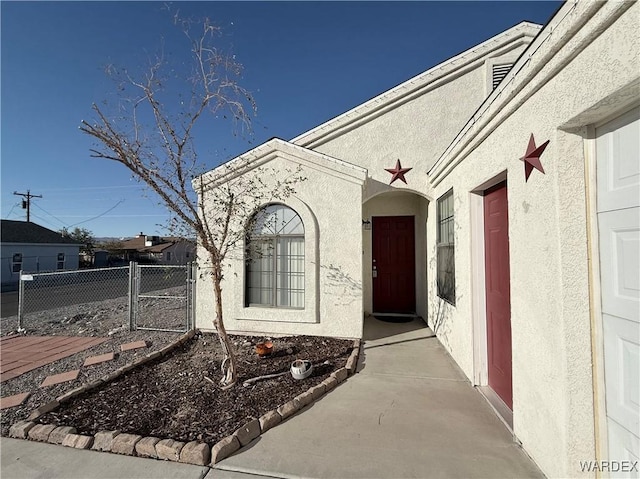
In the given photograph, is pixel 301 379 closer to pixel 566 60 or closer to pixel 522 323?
pixel 522 323

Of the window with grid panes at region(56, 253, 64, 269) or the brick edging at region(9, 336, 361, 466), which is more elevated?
the window with grid panes at region(56, 253, 64, 269)

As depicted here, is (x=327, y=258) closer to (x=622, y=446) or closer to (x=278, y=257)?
(x=278, y=257)

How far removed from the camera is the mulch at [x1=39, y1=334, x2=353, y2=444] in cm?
306

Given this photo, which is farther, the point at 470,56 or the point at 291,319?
the point at 470,56

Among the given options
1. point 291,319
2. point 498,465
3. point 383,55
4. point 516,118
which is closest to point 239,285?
point 291,319

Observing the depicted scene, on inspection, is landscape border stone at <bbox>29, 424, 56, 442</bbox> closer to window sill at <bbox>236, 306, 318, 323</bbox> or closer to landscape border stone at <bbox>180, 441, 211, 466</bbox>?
landscape border stone at <bbox>180, 441, 211, 466</bbox>

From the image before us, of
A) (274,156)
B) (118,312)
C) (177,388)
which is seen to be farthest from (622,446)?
(118,312)

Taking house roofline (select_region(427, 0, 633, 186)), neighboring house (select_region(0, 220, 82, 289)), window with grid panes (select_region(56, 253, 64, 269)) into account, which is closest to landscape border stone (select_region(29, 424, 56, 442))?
house roofline (select_region(427, 0, 633, 186))

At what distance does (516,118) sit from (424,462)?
10.8ft

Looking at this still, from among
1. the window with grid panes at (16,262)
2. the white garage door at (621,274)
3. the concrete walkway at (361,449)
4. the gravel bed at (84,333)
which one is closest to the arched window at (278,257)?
the gravel bed at (84,333)

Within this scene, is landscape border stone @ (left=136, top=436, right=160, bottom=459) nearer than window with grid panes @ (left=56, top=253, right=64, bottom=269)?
Yes

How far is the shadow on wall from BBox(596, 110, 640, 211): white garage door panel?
4119mm

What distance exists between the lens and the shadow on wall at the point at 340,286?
571cm

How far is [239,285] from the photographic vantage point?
20.2 ft
